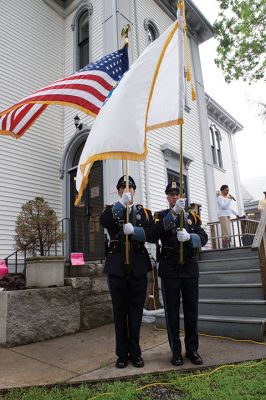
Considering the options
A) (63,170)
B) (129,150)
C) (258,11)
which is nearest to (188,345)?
(129,150)

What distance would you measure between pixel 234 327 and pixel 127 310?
69.9 inches

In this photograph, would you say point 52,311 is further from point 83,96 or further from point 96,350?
point 83,96

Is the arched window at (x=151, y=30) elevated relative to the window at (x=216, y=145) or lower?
elevated

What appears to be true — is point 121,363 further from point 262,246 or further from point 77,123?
point 77,123

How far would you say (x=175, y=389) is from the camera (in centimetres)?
303

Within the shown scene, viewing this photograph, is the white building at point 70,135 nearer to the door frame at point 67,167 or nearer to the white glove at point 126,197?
the door frame at point 67,167

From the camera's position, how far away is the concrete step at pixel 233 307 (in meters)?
4.96

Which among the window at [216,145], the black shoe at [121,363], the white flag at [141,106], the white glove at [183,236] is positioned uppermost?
the window at [216,145]

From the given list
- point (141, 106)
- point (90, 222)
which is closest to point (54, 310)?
point (141, 106)

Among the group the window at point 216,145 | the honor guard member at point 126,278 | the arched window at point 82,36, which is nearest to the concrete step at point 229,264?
the honor guard member at point 126,278

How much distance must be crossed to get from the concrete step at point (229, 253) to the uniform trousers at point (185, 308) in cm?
307

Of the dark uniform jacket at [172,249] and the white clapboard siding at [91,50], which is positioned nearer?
the dark uniform jacket at [172,249]

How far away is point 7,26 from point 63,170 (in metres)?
4.35

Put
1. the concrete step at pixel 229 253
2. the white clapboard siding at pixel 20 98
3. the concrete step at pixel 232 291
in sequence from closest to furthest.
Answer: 1. the concrete step at pixel 232 291
2. the concrete step at pixel 229 253
3. the white clapboard siding at pixel 20 98
